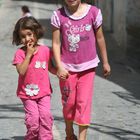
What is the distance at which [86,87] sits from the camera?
6305 millimetres

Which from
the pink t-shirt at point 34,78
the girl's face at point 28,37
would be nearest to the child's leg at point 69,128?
the pink t-shirt at point 34,78

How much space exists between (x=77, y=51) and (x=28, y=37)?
0.53m

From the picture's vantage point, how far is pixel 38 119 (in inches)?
243

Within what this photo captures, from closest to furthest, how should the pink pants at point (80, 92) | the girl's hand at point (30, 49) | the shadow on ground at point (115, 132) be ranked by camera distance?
the girl's hand at point (30, 49), the pink pants at point (80, 92), the shadow on ground at point (115, 132)

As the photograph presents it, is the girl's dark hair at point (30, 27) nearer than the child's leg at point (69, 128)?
Yes

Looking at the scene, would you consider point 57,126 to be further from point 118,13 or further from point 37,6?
point 37,6

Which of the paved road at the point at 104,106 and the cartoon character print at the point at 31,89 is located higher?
the cartoon character print at the point at 31,89

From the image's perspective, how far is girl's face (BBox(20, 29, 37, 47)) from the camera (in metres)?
6.18

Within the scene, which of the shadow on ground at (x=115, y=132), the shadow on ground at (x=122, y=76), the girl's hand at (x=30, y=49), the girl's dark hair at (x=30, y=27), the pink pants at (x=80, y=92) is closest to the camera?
the girl's hand at (x=30, y=49)

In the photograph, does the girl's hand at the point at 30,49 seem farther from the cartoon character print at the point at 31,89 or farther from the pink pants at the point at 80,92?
the pink pants at the point at 80,92

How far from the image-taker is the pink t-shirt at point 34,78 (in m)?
6.18

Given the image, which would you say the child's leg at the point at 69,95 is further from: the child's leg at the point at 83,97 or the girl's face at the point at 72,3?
the girl's face at the point at 72,3

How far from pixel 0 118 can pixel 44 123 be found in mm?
2290

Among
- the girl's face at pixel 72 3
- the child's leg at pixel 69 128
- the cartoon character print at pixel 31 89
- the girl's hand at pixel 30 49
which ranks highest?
the girl's face at pixel 72 3
